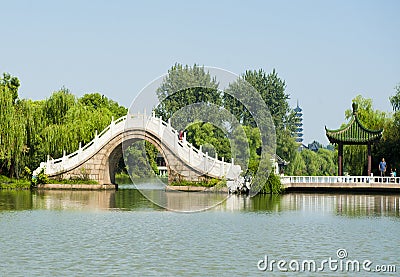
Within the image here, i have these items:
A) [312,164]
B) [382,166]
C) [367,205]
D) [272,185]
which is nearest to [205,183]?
[272,185]

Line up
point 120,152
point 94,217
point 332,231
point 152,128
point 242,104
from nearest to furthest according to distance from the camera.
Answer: point 332,231 < point 94,217 < point 152,128 < point 120,152 < point 242,104

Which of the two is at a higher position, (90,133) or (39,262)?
(90,133)

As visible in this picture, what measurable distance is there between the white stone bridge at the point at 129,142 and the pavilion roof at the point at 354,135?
5.19m

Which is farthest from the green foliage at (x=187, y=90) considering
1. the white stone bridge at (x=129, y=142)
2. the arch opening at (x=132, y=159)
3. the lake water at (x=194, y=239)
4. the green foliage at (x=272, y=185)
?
the lake water at (x=194, y=239)

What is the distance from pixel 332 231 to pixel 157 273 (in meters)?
5.94

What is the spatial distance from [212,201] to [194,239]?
30.4ft

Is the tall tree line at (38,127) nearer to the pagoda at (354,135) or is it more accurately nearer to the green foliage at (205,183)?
the green foliage at (205,183)

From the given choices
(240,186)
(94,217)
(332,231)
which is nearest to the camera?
(332,231)

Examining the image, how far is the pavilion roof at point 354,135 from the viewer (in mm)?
30703

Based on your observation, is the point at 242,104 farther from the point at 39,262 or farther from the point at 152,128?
the point at 39,262

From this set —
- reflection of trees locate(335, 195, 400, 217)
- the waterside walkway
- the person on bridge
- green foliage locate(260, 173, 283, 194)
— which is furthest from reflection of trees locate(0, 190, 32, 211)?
the person on bridge

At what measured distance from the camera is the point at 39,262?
12.5 meters

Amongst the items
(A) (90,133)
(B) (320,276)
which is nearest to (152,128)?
(A) (90,133)

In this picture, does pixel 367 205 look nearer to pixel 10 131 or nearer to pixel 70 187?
pixel 70 187
